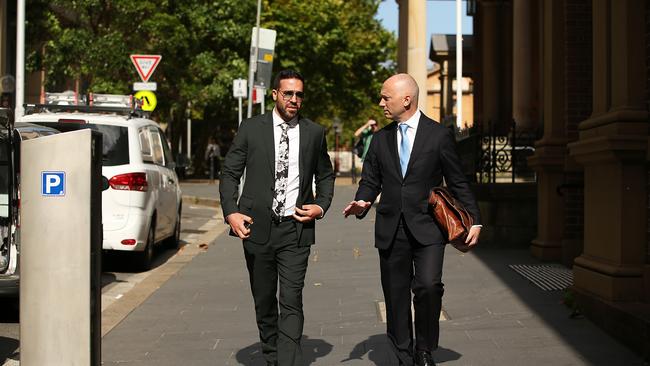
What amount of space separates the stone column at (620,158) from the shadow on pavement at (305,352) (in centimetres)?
210

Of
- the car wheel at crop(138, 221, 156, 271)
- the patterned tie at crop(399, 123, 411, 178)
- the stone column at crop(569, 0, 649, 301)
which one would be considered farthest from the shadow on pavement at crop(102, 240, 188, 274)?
the patterned tie at crop(399, 123, 411, 178)

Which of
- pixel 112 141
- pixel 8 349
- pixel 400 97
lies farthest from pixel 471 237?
pixel 112 141

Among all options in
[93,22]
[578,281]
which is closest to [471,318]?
[578,281]

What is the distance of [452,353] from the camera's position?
7.45 m

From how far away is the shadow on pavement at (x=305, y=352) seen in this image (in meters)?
7.37

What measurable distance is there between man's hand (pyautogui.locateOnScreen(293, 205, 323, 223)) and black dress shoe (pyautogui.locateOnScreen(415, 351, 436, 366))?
0.99m

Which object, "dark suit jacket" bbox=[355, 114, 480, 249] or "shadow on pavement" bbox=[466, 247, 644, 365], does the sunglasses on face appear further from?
"shadow on pavement" bbox=[466, 247, 644, 365]

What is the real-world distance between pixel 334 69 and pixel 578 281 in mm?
37876

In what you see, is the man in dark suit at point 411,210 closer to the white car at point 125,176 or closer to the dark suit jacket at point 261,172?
the dark suit jacket at point 261,172

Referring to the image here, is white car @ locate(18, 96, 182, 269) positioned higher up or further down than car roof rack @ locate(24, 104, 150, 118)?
further down

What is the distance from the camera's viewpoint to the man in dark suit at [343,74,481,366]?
648cm

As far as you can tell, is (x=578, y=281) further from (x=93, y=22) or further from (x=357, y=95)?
(x=357, y=95)

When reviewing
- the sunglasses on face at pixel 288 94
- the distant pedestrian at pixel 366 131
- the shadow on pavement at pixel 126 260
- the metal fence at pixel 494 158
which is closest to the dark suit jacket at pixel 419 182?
the sunglasses on face at pixel 288 94

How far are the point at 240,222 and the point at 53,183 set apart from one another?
4.43ft
